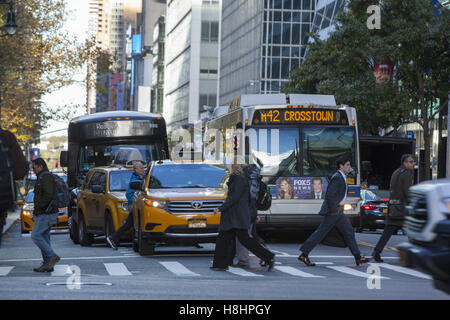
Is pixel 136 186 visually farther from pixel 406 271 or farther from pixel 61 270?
pixel 406 271

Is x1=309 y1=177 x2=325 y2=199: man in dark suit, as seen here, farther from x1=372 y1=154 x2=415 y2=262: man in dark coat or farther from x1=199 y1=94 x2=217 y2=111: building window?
x1=199 y1=94 x2=217 y2=111: building window

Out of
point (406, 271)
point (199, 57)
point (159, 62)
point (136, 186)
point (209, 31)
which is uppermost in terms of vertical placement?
point (209, 31)

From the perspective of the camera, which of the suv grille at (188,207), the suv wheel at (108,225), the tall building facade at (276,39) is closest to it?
the suv grille at (188,207)

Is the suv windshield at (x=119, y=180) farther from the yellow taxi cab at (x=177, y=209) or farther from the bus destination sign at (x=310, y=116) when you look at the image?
the bus destination sign at (x=310, y=116)

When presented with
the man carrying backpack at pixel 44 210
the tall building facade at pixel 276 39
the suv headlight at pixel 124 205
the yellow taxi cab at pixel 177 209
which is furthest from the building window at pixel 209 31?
the man carrying backpack at pixel 44 210

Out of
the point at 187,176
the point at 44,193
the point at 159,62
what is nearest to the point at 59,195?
the point at 44,193

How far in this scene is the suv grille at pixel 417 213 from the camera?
9.16 meters

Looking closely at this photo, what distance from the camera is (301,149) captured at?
21703 millimetres

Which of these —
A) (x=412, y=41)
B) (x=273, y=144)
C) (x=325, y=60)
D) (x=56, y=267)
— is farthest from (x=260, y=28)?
(x=56, y=267)

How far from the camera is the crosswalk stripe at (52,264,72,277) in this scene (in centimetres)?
1437

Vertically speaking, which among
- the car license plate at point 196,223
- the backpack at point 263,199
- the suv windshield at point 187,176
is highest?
the suv windshield at point 187,176

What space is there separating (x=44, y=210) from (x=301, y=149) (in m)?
8.26

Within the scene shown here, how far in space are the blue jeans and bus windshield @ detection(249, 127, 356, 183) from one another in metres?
7.42
